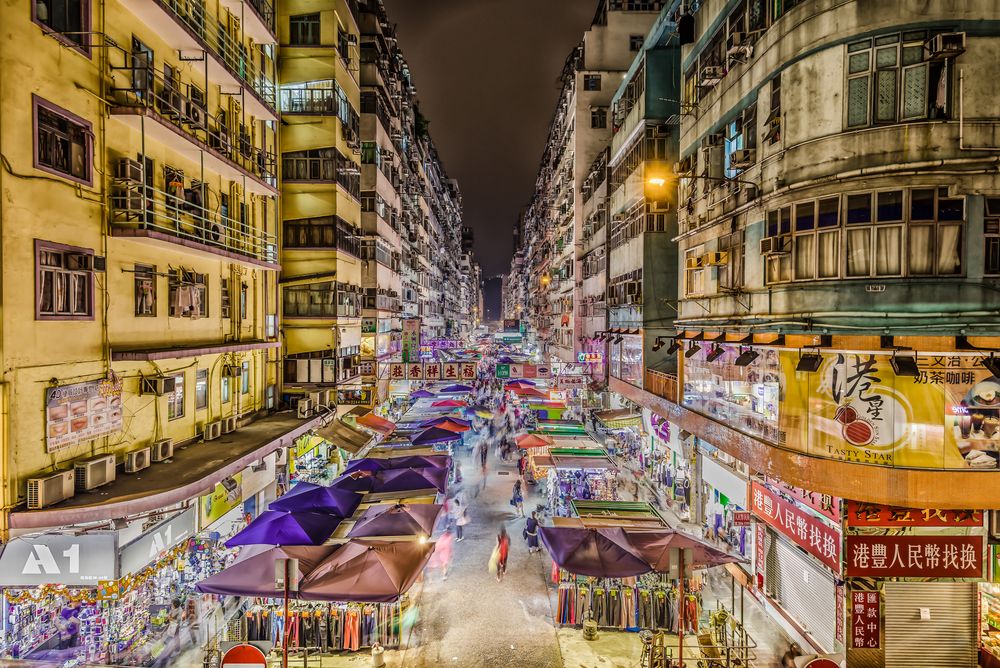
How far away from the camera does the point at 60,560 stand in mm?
10492

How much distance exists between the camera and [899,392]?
1099cm

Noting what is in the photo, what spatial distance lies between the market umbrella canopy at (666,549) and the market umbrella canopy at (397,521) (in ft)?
17.0

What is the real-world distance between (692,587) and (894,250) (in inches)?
352

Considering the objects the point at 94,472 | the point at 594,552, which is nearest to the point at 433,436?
the point at 594,552

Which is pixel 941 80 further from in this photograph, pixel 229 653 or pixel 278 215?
pixel 278 215

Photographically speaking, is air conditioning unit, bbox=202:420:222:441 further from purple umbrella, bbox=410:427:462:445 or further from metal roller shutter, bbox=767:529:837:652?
metal roller shutter, bbox=767:529:837:652

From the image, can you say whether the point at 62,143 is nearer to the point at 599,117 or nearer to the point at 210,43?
the point at 210,43

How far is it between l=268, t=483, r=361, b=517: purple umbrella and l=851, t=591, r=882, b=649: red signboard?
12.4 meters

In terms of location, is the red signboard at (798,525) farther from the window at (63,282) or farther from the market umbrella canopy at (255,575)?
the window at (63,282)

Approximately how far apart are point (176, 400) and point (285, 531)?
5.21 m

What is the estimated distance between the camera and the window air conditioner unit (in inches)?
384

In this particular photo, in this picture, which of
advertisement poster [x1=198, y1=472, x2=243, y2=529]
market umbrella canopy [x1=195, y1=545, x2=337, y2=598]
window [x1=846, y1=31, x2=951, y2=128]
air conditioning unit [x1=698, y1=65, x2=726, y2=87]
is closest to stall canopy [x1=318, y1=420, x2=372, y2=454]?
advertisement poster [x1=198, y1=472, x2=243, y2=529]

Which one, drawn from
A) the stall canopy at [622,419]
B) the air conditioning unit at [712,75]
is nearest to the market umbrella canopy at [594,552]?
the air conditioning unit at [712,75]

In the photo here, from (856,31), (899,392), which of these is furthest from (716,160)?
(899,392)
